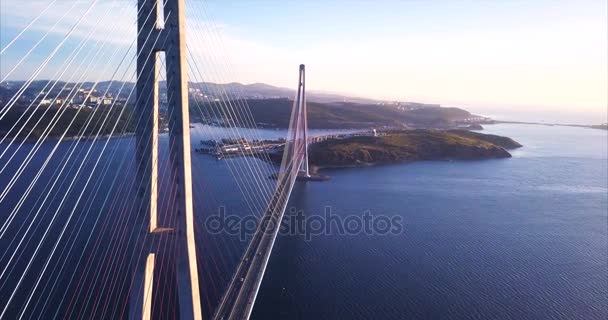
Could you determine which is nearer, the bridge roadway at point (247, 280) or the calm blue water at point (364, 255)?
the bridge roadway at point (247, 280)

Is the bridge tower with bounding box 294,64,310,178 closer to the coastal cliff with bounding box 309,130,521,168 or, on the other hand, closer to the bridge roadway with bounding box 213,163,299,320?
the coastal cliff with bounding box 309,130,521,168

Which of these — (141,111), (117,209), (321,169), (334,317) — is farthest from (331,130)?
(141,111)

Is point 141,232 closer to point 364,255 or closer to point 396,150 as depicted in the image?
point 364,255

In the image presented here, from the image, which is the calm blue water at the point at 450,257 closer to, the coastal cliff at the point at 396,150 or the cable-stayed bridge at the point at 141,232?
the cable-stayed bridge at the point at 141,232

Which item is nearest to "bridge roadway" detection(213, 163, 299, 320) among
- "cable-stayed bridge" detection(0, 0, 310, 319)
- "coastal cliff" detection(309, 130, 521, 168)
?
"cable-stayed bridge" detection(0, 0, 310, 319)

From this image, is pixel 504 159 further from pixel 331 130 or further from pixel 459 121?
pixel 459 121

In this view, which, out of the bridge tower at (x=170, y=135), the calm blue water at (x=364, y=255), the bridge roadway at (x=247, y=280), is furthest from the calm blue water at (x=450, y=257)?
the bridge tower at (x=170, y=135)
